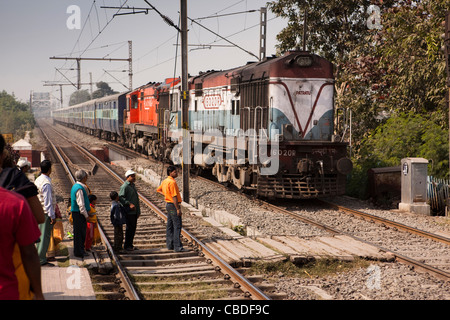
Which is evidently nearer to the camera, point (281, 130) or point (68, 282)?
point (68, 282)

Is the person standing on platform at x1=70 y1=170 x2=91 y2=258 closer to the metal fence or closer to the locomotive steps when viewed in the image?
the locomotive steps

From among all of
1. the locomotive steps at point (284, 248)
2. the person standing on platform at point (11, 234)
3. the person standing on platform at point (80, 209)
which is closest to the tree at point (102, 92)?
the locomotive steps at point (284, 248)

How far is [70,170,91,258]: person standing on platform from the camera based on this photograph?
9.09 m

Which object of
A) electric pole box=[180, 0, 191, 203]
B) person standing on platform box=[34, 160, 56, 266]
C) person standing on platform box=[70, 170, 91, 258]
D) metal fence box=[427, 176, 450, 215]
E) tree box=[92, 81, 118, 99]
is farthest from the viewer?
tree box=[92, 81, 118, 99]

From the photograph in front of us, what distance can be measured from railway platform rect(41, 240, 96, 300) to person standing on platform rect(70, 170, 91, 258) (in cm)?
43

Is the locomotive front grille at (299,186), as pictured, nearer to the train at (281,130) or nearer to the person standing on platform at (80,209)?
the train at (281,130)

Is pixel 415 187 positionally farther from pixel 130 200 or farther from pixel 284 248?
pixel 130 200

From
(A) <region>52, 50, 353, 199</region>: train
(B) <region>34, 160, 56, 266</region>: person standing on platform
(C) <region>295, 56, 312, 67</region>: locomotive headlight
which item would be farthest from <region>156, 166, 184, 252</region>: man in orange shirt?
(C) <region>295, 56, 312, 67</region>: locomotive headlight

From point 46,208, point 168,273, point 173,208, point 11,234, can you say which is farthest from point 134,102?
point 11,234

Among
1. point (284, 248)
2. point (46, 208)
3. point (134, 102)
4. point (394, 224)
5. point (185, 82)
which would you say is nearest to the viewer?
point (46, 208)

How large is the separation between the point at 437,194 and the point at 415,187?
2.86 ft

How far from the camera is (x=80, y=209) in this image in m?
9.11

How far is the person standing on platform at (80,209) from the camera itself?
29.8 ft
